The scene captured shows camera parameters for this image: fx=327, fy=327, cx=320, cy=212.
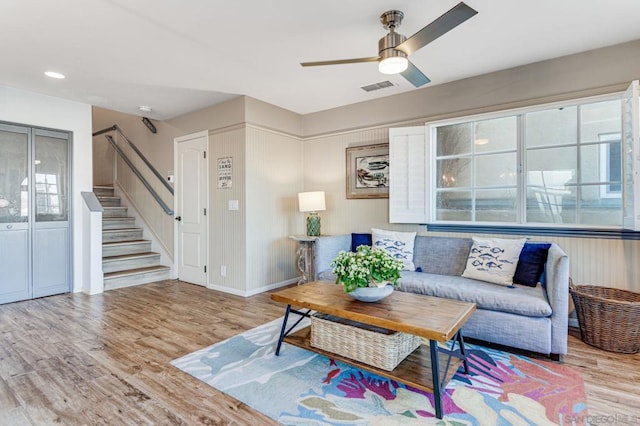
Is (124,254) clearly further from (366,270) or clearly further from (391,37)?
(391,37)

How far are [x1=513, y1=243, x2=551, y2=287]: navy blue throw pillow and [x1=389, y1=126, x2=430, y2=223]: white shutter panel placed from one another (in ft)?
3.66

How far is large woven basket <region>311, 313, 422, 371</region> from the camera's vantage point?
1926 mm

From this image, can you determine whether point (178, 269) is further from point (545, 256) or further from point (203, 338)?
point (545, 256)

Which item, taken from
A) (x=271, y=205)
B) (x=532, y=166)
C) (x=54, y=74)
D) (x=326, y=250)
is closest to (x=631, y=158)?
(x=532, y=166)

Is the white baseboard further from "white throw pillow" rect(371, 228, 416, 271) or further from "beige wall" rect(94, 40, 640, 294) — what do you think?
"white throw pillow" rect(371, 228, 416, 271)

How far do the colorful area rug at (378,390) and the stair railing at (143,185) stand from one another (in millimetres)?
3281

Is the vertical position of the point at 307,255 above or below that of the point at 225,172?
below

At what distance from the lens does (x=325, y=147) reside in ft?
15.6

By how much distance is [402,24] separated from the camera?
2510 mm

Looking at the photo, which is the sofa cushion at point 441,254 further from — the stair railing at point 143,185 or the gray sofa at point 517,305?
the stair railing at point 143,185

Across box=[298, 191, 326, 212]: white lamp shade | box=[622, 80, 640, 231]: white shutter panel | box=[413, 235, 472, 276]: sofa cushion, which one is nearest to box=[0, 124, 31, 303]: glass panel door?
box=[298, 191, 326, 212]: white lamp shade

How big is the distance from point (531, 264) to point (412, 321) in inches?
67.3

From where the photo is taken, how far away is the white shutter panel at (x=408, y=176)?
3.85m

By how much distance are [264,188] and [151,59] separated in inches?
75.5
